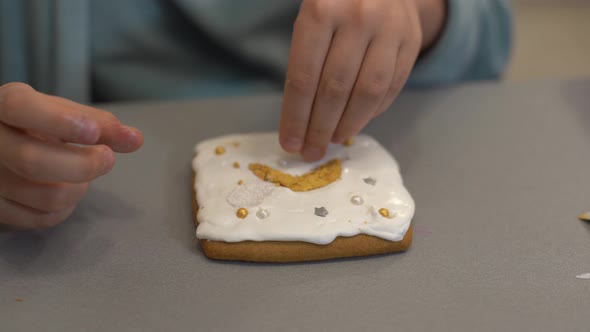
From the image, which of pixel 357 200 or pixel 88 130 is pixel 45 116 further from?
pixel 357 200

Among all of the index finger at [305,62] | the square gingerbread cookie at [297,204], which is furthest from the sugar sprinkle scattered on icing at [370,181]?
the index finger at [305,62]

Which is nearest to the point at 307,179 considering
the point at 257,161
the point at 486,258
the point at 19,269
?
the point at 257,161

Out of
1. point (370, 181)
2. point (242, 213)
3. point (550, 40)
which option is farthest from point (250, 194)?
point (550, 40)

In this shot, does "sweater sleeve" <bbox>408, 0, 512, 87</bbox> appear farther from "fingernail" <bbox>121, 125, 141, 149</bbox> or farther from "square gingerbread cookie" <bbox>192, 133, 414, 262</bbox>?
"fingernail" <bbox>121, 125, 141, 149</bbox>

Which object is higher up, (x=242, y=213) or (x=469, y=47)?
(x=469, y=47)

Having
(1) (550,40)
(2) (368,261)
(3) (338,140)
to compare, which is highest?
(1) (550,40)

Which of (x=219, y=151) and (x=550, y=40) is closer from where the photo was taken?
(x=219, y=151)

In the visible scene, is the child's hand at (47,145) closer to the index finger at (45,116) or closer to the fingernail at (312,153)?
the index finger at (45,116)
